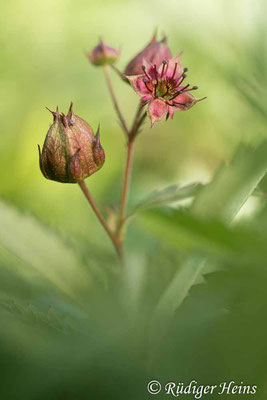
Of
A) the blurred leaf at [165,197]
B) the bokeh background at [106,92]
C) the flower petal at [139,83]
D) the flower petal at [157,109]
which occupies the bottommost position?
the blurred leaf at [165,197]

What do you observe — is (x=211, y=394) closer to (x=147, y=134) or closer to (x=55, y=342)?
(x=55, y=342)

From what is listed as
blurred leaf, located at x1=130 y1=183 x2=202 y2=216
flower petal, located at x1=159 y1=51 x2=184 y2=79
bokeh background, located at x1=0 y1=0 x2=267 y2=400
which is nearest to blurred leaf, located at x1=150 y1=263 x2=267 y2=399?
bokeh background, located at x1=0 y1=0 x2=267 y2=400

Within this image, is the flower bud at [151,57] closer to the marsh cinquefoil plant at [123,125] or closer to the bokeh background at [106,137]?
the marsh cinquefoil plant at [123,125]

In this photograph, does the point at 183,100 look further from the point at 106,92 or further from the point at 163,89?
the point at 106,92

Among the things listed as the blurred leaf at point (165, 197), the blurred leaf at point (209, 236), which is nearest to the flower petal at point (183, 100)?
the blurred leaf at point (165, 197)

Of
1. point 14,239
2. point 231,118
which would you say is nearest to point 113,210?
point 14,239

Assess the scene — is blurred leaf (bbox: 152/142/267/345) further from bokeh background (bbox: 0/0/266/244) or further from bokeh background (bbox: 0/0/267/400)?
bokeh background (bbox: 0/0/266/244)
